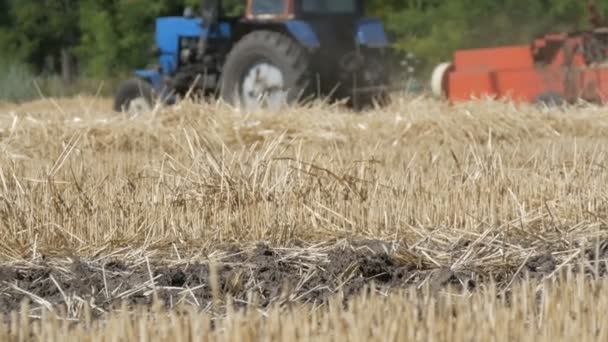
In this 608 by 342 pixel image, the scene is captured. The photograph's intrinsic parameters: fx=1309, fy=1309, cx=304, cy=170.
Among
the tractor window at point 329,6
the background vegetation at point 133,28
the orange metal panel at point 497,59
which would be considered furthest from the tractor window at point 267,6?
the background vegetation at point 133,28

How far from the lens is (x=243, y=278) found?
5051 mm

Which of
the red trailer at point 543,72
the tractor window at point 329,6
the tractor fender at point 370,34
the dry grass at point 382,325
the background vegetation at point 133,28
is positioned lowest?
the background vegetation at point 133,28

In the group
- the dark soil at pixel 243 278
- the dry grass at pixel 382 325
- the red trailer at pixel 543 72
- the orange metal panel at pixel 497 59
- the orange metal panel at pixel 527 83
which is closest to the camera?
the dry grass at pixel 382 325

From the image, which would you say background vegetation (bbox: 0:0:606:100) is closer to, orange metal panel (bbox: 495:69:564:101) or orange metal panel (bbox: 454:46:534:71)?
orange metal panel (bbox: 454:46:534:71)

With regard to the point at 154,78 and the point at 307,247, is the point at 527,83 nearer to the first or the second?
the point at 154,78

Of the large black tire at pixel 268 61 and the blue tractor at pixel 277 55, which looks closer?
the large black tire at pixel 268 61

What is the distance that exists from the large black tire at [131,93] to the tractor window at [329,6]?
6.88ft

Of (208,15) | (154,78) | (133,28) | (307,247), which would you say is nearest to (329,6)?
(208,15)

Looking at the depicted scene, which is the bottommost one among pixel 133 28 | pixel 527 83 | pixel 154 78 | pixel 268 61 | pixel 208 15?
pixel 133 28

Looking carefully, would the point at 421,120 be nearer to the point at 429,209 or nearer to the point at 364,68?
the point at 364,68

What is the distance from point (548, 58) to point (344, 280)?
9.17 metres

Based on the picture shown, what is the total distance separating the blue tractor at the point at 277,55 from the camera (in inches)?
504

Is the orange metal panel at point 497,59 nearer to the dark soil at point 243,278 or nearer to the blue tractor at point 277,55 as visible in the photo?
the blue tractor at point 277,55

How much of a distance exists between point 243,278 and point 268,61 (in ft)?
26.5
